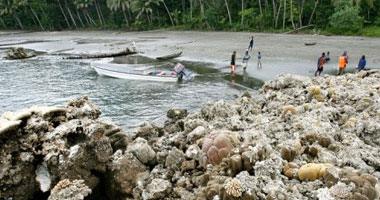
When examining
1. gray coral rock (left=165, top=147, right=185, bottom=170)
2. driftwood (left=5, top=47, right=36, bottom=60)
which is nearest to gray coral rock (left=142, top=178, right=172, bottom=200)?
gray coral rock (left=165, top=147, right=185, bottom=170)

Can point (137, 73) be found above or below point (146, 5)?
below

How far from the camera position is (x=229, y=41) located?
4328 cm

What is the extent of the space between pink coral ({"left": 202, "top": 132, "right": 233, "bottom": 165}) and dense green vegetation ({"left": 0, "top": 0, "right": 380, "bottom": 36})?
39.5 meters

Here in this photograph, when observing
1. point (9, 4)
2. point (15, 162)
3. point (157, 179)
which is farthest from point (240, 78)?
point (9, 4)

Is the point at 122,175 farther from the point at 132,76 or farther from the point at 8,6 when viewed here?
the point at 8,6

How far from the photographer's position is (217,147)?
7902 mm

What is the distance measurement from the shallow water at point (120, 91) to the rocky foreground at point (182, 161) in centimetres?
737

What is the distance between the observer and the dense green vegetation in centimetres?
4300

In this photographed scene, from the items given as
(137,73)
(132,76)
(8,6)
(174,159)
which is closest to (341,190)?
(174,159)

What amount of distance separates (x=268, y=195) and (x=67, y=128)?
5.19 metres

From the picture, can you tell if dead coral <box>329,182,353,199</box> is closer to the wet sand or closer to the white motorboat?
the wet sand

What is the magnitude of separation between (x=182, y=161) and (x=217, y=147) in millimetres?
1070

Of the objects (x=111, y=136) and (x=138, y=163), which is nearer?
(x=138, y=163)

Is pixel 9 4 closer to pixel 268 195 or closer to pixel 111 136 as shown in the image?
pixel 111 136
